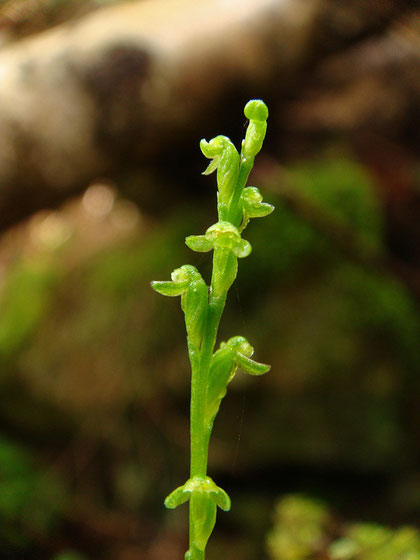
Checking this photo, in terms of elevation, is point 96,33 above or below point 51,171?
above

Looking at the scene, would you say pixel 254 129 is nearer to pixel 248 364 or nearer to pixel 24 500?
pixel 248 364

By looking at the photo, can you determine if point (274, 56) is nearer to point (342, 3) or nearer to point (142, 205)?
point (342, 3)

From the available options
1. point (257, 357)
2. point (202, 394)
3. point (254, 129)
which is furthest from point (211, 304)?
point (257, 357)

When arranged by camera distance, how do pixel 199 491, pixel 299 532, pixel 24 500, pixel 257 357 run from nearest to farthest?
pixel 199 491 → pixel 299 532 → pixel 24 500 → pixel 257 357

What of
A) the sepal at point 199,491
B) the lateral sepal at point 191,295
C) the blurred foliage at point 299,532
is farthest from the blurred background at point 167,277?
the lateral sepal at point 191,295

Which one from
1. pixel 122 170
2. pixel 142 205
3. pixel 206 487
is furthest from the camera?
pixel 142 205

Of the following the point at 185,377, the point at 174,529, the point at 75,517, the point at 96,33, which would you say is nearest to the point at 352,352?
the point at 185,377

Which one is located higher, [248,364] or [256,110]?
[256,110]

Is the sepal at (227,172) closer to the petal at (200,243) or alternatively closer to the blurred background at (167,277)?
the petal at (200,243)
